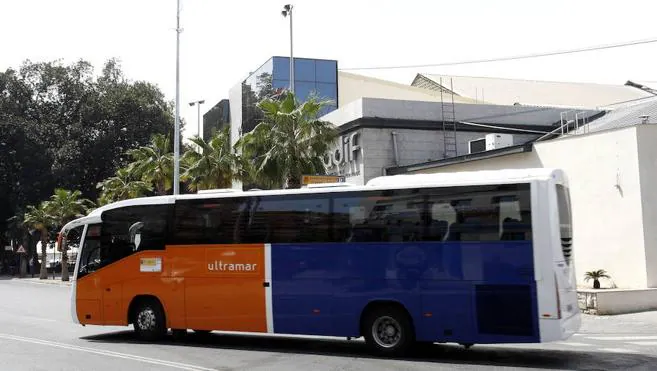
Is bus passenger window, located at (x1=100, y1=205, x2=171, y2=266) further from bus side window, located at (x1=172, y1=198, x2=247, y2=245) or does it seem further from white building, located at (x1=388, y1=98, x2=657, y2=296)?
white building, located at (x1=388, y1=98, x2=657, y2=296)

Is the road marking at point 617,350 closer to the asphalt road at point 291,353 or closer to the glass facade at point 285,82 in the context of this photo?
the asphalt road at point 291,353

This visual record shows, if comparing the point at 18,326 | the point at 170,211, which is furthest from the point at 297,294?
the point at 18,326

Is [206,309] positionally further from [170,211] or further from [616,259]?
[616,259]

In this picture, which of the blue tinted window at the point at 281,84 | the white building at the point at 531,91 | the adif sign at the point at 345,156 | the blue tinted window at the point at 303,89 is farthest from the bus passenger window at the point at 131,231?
the white building at the point at 531,91

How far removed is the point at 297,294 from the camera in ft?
39.7

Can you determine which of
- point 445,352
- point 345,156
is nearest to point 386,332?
point 445,352

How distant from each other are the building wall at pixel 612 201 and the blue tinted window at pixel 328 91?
2222 cm

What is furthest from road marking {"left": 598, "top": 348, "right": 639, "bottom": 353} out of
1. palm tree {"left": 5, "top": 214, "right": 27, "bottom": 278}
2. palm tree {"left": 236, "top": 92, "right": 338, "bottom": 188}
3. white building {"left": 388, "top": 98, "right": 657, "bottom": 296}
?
palm tree {"left": 5, "top": 214, "right": 27, "bottom": 278}

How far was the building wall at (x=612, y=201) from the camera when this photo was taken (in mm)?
18266

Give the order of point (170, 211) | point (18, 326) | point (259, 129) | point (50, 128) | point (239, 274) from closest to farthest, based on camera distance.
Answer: point (239, 274) → point (170, 211) → point (18, 326) → point (259, 129) → point (50, 128)

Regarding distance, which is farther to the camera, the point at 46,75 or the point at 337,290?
the point at 46,75

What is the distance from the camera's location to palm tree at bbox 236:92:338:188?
23984 millimetres

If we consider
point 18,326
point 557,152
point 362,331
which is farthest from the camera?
point 557,152

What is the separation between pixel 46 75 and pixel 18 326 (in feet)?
159
